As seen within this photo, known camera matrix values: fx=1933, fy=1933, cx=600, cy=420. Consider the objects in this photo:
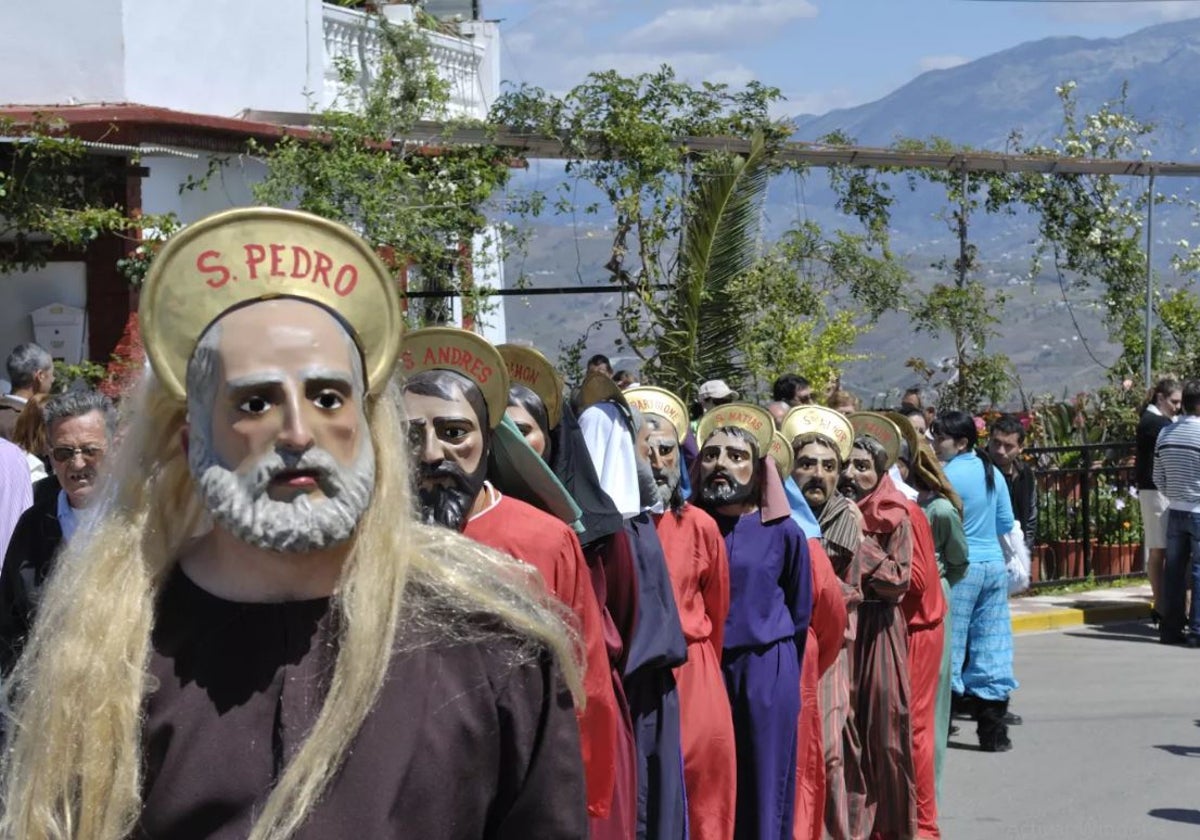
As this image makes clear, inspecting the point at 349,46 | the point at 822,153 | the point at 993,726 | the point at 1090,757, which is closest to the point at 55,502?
the point at 993,726

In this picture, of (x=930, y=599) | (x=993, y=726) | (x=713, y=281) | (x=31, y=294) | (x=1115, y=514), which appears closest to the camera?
(x=930, y=599)

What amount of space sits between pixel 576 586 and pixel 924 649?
4179 millimetres

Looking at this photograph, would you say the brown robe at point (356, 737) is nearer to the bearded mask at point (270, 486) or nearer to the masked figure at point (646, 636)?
the bearded mask at point (270, 486)

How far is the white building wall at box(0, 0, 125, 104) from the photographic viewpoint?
47.7 feet

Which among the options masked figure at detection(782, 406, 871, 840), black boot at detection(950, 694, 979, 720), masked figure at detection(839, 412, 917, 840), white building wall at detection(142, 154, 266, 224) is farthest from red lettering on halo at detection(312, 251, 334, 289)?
white building wall at detection(142, 154, 266, 224)

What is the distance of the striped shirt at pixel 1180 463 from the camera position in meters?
13.7

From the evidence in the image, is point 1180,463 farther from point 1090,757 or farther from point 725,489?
point 725,489

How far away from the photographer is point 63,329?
14461mm

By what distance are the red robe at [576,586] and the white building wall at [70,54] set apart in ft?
34.5

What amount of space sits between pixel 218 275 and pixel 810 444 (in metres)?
5.71

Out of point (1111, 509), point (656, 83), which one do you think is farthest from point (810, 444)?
point (1111, 509)

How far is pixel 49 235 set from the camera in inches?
543

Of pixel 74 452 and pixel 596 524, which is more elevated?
pixel 74 452

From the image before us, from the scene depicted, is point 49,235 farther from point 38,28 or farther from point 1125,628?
point 1125,628
